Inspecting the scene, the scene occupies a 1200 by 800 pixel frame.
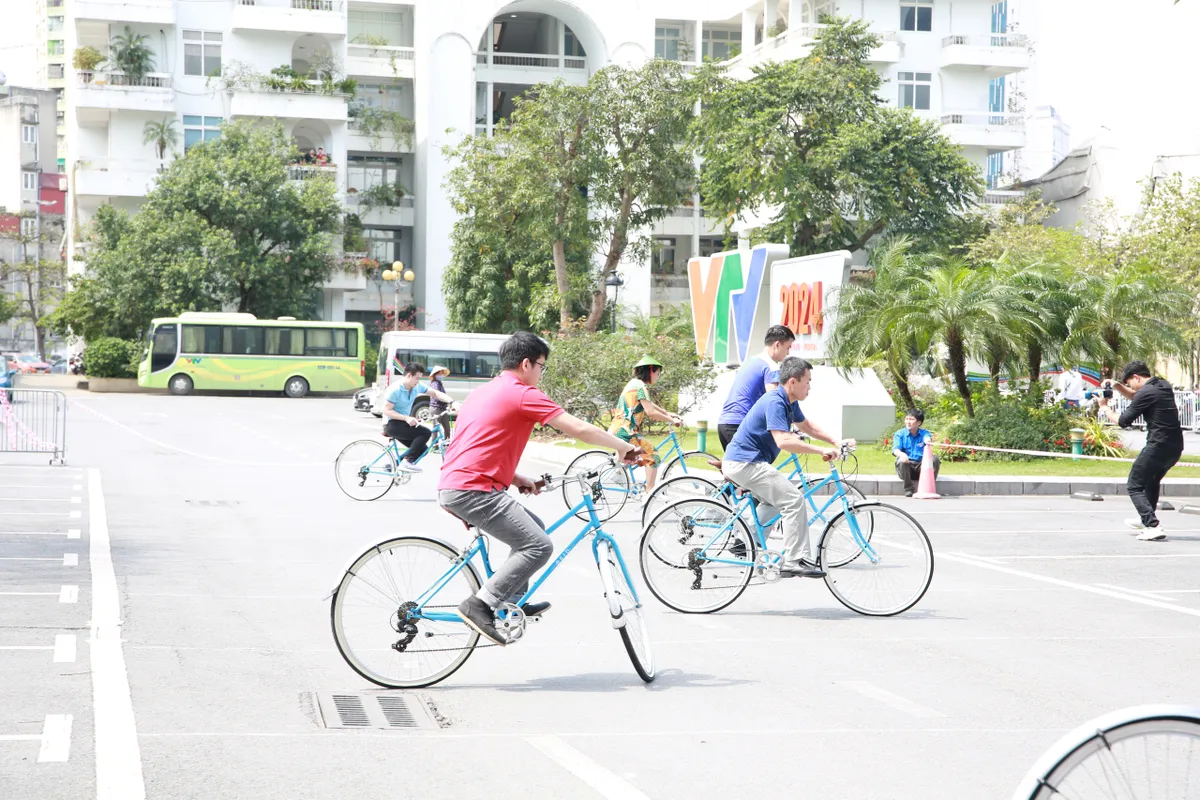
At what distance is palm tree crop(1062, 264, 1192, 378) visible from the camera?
915 inches

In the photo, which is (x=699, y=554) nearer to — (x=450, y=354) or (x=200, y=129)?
(x=450, y=354)

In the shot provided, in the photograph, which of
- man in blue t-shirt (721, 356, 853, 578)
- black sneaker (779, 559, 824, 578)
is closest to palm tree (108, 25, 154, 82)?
man in blue t-shirt (721, 356, 853, 578)

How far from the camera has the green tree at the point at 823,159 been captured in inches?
1864

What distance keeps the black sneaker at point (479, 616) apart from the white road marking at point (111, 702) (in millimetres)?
1594

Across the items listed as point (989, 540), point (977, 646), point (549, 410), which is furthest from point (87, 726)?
point (989, 540)

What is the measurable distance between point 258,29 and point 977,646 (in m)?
56.4

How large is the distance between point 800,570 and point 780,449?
828 millimetres

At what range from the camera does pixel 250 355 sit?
52.0 meters

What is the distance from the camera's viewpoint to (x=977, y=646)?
8211 millimetres

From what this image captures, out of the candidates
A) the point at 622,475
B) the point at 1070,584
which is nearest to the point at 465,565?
the point at 1070,584

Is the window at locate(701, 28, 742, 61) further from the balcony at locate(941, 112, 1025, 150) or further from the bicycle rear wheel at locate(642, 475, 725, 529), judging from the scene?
the bicycle rear wheel at locate(642, 475, 725, 529)

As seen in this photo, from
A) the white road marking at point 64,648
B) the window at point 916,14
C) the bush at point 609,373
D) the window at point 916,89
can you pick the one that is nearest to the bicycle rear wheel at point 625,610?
the white road marking at point 64,648

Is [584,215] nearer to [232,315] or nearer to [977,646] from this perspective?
[232,315]

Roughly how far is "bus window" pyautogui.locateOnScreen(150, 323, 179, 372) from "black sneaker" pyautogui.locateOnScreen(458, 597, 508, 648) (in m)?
46.8
